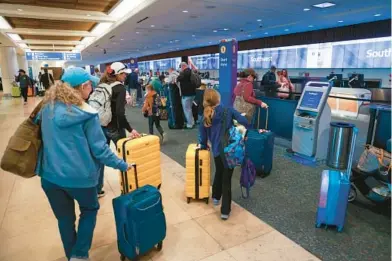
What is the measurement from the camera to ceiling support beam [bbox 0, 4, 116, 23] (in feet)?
28.7

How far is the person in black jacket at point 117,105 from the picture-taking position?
297 cm

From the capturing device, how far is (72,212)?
1915 mm

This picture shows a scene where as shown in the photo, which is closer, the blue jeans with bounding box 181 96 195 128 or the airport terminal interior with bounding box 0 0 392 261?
the airport terminal interior with bounding box 0 0 392 261

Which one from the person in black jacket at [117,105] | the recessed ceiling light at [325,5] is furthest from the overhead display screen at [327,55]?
the person in black jacket at [117,105]

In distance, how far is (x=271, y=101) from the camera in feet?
18.7

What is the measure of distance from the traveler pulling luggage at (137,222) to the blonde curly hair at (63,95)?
830 millimetres

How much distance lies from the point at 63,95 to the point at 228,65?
481cm

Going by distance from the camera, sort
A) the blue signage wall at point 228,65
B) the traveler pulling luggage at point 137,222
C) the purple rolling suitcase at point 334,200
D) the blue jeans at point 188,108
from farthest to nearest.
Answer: the blue jeans at point 188,108 < the blue signage wall at point 228,65 < the purple rolling suitcase at point 334,200 < the traveler pulling luggage at point 137,222

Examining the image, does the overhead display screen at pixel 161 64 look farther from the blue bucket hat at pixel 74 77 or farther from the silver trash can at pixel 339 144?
the blue bucket hat at pixel 74 77

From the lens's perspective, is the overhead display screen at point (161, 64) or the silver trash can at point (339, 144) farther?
the overhead display screen at point (161, 64)

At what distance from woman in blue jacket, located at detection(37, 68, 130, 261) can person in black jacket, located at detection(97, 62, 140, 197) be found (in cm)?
106

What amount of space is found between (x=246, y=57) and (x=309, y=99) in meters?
12.7

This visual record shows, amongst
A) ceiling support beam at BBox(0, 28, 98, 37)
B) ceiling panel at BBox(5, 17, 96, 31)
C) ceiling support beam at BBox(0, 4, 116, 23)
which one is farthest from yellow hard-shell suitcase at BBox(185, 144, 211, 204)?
ceiling support beam at BBox(0, 28, 98, 37)

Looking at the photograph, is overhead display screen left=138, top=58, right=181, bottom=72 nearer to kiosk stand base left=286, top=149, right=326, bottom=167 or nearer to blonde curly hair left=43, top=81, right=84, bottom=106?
kiosk stand base left=286, top=149, right=326, bottom=167
